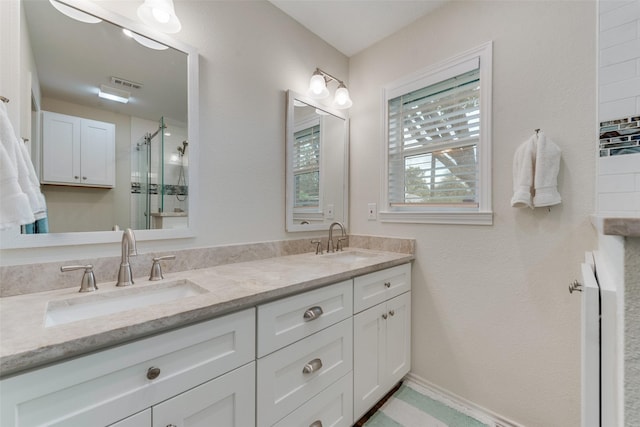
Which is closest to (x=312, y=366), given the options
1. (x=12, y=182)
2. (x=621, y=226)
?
(x=621, y=226)

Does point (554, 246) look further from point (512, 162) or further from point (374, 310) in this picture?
point (374, 310)

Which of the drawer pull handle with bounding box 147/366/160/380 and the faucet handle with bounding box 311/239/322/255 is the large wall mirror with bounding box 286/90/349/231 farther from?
the drawer pull handle with bounding box 147/366/160/380

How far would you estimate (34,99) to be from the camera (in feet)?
3.33

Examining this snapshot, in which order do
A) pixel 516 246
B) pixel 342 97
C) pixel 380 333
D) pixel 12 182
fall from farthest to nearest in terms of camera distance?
pixel 342 97 → pixel 380 333 → pixel 516 246 → pixel 12 182

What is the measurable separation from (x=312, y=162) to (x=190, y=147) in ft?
2.86

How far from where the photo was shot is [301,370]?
112 centimetres

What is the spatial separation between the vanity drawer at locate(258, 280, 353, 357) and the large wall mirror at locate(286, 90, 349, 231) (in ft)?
2.25

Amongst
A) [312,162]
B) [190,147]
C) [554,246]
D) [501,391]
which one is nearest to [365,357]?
[501,391]

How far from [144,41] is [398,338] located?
7.02ft

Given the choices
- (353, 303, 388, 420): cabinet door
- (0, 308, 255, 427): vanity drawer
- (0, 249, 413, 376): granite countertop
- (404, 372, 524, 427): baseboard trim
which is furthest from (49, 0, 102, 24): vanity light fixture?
(404, 372, 524, 427): baseboard trim

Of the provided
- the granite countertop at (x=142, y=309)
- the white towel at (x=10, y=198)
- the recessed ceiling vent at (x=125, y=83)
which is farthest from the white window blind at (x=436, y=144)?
the white towel at (x=10, y=198)

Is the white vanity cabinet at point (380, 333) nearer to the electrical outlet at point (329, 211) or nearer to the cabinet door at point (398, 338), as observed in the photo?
the cabinet door at point (398, 338)

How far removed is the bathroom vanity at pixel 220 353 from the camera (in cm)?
62

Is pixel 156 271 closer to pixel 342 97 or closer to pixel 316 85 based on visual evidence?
pixel 316 85
